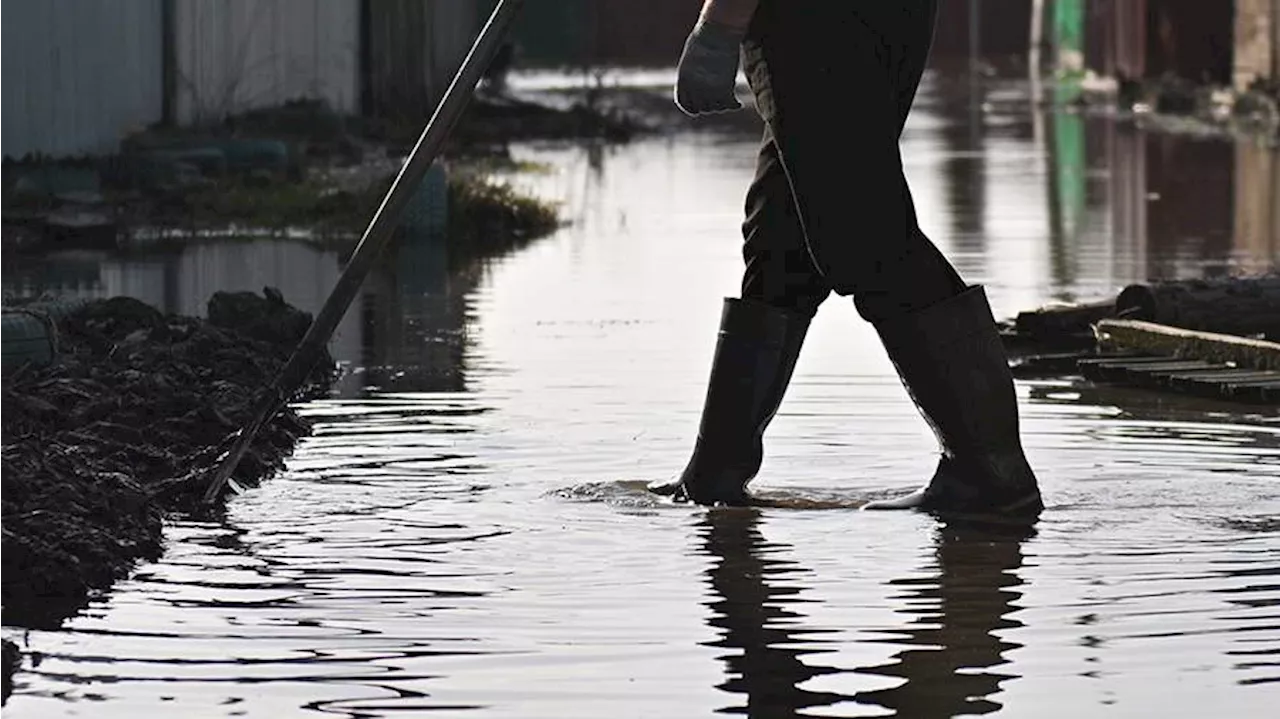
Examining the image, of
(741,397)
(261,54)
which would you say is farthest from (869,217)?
(261,54)

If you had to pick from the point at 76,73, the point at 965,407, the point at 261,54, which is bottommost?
the point at 965,407

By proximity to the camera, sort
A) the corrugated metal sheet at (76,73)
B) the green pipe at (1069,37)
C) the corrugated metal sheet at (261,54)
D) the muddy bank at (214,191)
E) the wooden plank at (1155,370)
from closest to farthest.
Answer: the wooden plank at (1155,370)
the muddy bank at (214,191)
the corrugated metal sheet at (76,73)
the corrugated metal sheet at (261,54)
the green pipe at (1069,37)

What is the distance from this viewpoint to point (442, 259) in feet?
55.1

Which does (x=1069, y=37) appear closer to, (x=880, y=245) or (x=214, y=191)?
(x=214, y=191)

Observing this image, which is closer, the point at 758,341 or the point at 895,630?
the point at 895,630

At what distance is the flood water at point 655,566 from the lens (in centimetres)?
591

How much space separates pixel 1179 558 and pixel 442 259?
978 centimetres

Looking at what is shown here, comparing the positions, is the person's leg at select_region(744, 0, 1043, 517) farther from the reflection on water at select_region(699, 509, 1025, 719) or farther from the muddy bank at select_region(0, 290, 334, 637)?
the muddy bank at select_region(0, 290, 334, 637)

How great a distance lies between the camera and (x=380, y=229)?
8555 mm

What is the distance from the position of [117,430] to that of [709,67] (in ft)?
6.46

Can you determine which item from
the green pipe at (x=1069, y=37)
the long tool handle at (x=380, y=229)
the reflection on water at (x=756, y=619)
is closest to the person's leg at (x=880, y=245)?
the reflection on water at (x=756, y=619)

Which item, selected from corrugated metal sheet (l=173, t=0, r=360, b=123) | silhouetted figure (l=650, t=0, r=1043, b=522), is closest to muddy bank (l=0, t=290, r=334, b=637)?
silhouetted figure (l=650, t=0, r=1043, b=522)

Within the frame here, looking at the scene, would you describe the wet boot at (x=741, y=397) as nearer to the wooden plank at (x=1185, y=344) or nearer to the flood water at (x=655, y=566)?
the flood water at (x=655, y=566)

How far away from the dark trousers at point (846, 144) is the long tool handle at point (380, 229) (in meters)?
0.62
